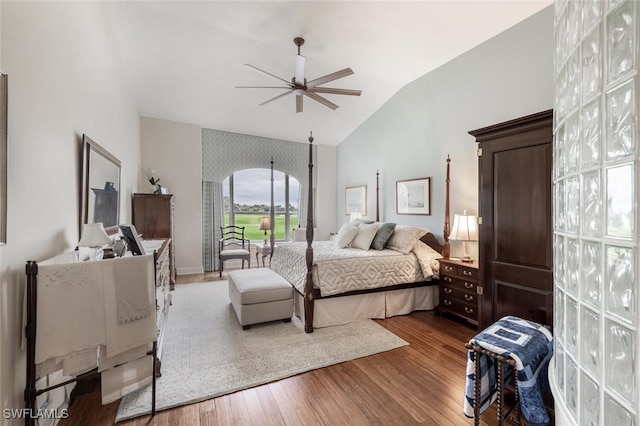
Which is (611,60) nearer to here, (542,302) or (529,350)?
(529,350)

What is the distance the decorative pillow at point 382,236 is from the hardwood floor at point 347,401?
5.31 ft

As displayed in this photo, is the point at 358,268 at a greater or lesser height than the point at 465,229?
lesser

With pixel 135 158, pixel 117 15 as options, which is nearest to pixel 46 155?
pixel 117 15

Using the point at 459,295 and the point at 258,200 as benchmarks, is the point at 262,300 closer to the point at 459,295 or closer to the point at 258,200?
the point at 459,295

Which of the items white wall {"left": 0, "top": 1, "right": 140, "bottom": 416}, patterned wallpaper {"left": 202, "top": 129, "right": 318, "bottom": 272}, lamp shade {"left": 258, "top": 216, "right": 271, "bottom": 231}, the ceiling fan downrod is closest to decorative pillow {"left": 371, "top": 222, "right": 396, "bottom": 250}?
the ceiling fan downrod

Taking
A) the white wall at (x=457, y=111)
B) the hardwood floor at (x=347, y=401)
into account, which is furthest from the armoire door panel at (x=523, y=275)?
the white wall at (x=457, y=111)

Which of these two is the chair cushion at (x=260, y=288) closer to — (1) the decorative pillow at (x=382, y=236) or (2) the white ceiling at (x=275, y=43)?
(1) the decorative pillow at (x=382, y=236)

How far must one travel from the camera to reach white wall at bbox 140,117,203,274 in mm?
5156

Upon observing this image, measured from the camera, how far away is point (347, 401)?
6.17ft

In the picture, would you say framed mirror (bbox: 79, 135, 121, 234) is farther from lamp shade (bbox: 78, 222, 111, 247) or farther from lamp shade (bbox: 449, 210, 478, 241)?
lamp shade (bbox: 449, 210, 478, 241)

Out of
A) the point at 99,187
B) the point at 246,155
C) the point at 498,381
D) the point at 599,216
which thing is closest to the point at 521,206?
the point at 498,381

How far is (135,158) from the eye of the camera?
4.62 meters

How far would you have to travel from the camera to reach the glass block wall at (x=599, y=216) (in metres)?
0.65

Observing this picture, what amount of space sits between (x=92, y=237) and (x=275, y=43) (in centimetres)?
301
